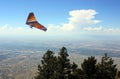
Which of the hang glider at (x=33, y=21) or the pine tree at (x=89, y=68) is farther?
the pine tree at (x=89, y=68)

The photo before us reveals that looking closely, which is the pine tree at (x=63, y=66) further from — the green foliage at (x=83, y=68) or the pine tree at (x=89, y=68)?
the pine tree at (x=89, y=68)

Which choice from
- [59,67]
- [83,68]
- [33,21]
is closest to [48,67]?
[59,67]

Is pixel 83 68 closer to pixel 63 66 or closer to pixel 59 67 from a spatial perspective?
pixel 63 66

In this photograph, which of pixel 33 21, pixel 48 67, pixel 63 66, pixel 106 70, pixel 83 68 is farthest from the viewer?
pixel 48 67

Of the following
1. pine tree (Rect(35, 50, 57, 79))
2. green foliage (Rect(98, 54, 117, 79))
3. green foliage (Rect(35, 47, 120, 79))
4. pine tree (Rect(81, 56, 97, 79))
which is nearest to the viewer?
pine tree (Rect(81, 56, 97, 79))

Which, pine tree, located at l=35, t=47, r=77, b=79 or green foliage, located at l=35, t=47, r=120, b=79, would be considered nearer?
green foliage, located at l=35, t=47, r=120, b=79

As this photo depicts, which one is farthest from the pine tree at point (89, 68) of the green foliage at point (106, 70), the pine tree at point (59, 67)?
the pine tree at point (59, 67)

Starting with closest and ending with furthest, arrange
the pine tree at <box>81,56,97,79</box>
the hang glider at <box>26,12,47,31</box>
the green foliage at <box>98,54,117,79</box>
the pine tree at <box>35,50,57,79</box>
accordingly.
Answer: the hang glider at <box>26,12,47,31</box> < the pine tree at <box>81,56,97,79</box> < the green foliage at <box>98,54,117,79</box> < the pine tree at <box>35,50,57,79</box>

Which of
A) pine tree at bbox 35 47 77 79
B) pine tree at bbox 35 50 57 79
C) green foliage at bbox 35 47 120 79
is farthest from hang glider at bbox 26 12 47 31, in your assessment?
pine tree at bbox 35 50 57 79

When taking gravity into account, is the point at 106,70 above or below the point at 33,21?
below

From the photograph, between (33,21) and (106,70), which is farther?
(106,70)

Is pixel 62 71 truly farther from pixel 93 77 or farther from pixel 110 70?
pixel 110 70

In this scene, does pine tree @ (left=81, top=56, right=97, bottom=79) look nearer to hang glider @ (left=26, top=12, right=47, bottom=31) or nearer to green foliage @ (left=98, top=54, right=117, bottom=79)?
green foliage @ (left=98, top=54, right=117, bottom=79)
